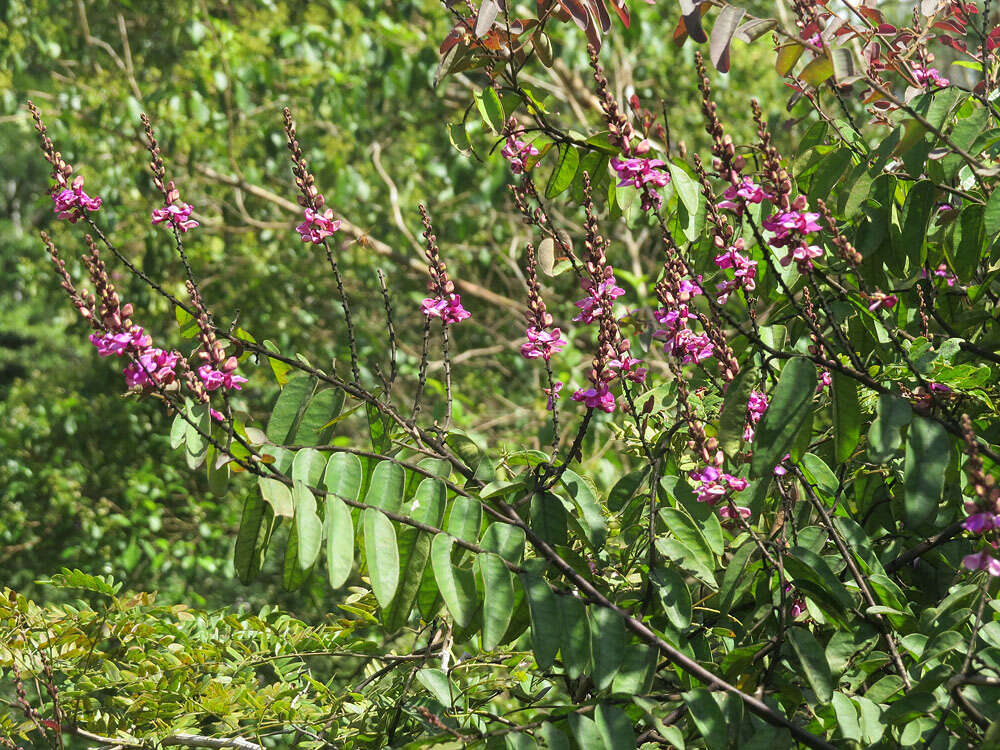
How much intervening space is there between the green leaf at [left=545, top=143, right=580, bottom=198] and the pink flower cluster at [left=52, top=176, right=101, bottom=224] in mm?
705

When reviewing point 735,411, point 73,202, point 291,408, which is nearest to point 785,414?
point 735,411

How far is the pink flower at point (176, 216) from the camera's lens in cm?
134

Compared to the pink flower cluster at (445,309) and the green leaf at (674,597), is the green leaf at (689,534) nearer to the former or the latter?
the green leaf at (674,597)

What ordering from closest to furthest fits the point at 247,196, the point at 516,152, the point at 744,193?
the point at 744,193 < the point at 516,152 < the point at 247,196

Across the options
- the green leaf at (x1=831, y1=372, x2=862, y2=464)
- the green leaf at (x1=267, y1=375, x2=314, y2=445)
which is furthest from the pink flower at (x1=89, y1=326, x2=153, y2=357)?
the green leaf at (x1=831, y1=372, x2=862, y2=464)

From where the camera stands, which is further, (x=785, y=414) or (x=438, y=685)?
(x=438, y=685)

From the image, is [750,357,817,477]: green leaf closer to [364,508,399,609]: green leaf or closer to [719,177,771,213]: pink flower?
[719,177,771,213]: pink flower

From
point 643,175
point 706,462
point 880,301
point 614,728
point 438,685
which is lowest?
point 438,685

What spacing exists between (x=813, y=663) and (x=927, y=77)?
3.47ft

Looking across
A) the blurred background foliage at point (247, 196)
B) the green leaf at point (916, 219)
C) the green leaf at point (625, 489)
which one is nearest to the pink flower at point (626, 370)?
the green leaf at point (625, 489)

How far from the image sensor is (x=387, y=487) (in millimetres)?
1143

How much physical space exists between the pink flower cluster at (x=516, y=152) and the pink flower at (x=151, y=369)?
0.61m

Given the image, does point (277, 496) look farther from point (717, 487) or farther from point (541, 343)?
point (717, 487)

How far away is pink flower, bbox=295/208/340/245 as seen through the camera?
136 centimetres
